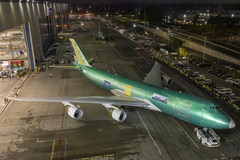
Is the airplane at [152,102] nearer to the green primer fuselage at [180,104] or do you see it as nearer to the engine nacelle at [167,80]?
the green primer fuselage at [180,104]

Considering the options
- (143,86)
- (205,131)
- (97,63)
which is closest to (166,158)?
(205,131)

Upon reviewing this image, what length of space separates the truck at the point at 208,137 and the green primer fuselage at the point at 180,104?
1.88m

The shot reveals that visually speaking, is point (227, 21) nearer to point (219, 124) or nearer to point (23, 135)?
point (219, 124)

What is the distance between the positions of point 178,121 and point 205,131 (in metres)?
4.83

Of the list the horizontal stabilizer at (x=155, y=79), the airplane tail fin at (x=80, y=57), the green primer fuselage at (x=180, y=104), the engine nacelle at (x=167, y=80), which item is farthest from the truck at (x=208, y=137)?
the airplane tail fin at (x=80, y=57)

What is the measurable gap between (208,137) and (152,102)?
939cm

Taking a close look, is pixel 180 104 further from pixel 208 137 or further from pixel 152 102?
pixel 208 137

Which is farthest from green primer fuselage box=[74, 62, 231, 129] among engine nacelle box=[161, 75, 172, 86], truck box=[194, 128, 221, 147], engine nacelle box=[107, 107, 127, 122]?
engine nacelle box=[161, 75, 172, 86]

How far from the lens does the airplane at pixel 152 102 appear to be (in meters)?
24.1

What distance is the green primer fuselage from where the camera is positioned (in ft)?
78.1

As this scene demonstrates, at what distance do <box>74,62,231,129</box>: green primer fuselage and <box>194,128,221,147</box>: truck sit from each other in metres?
1.88

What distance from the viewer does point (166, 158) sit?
23094 millimetres

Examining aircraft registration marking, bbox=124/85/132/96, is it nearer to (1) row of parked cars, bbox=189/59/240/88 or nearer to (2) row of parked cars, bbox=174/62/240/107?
(2) row of parked cars, bbox=174/62/240/107

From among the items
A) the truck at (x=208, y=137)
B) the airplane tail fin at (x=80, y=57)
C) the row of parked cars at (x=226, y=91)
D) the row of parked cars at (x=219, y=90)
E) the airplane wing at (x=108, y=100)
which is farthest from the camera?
the airplane tail fin at (x=80, y=57)
